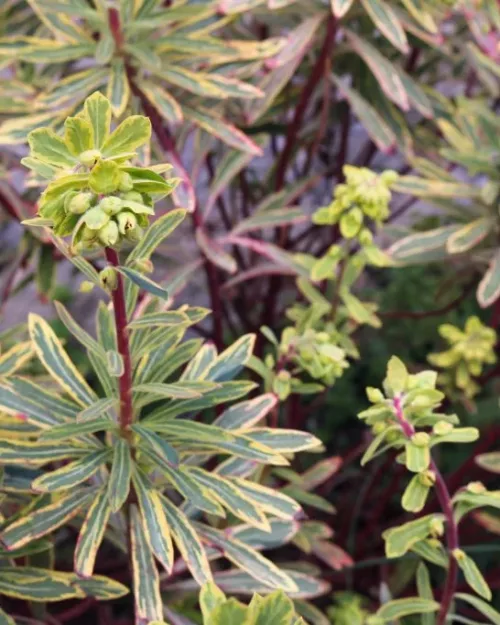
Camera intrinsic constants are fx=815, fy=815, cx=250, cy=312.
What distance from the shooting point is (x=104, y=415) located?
87 centimetres

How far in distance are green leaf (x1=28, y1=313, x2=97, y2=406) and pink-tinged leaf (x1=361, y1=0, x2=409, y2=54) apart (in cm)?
74

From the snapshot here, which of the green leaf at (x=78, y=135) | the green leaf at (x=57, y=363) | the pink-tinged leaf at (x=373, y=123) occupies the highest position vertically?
the pink-tinged leaf at (x=373, y=123)

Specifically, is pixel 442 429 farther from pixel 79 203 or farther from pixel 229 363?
pixel 79 203

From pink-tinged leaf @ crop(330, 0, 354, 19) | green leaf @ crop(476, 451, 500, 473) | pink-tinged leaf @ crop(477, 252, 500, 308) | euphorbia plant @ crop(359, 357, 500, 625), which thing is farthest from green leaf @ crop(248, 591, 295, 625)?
pink-tinged leaf @ crop(330, 0, 354, 19)

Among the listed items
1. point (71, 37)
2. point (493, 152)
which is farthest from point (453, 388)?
point (71, 37)

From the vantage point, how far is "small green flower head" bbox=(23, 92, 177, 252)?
0.60 metres

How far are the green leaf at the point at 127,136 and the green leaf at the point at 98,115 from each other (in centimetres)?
2

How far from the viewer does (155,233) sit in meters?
0.75

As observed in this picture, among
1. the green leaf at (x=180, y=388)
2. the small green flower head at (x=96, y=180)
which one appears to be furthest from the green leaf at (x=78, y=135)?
the green leaf at (x=180, y=388)

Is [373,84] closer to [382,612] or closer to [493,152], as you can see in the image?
[493,152]

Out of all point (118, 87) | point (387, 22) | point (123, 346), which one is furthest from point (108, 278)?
point (387, 22)

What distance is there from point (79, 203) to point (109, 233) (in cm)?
3

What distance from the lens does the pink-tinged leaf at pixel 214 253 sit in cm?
129

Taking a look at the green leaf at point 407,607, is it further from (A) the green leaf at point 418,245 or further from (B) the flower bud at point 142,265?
(A) the green leaf at point 418,245
